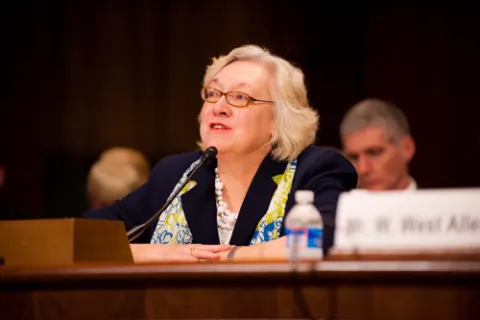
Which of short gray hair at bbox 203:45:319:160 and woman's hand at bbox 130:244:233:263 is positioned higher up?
short gray hair at bbox 203:45:319:160

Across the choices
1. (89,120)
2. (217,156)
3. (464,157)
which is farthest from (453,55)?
(217,156)

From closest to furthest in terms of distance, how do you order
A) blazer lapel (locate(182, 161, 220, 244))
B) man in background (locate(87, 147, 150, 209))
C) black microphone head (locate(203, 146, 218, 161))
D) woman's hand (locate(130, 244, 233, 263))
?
woman's hand (locate(130, 244, 233, 263))
black microphone head (locate(203, 146, 218, 161))
blazer lapel (locate(182, 161, 220, 244))
man in background (locate(87, 147, 150, 209))

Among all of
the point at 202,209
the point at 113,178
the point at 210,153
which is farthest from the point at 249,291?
the point at 113,178

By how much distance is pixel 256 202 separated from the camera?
258 centimetres

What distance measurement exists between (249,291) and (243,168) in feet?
3.65

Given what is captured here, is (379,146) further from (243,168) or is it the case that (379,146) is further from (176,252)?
(176,252)

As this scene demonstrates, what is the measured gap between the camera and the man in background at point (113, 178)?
4.16 m

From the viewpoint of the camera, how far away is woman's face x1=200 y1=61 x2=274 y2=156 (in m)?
2.64

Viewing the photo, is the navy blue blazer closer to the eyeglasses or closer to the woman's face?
the woman's face

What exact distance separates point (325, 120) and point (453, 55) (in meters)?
0.93

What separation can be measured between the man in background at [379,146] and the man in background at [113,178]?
1.13 m

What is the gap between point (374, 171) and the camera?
12.6 ft

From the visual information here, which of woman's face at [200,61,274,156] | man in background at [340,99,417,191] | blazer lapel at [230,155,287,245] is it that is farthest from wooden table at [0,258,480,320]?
man in background at [340,99,417,191]

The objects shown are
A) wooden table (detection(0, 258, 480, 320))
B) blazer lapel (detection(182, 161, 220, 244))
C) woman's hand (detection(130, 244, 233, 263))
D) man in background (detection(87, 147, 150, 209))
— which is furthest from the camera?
man in background (detection(87, 147, 150, 209))
